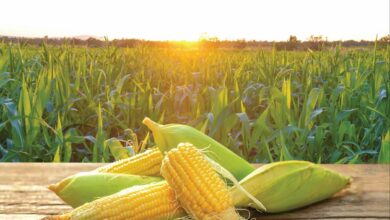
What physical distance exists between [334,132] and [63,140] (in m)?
1.42

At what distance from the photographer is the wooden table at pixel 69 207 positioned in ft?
4.39

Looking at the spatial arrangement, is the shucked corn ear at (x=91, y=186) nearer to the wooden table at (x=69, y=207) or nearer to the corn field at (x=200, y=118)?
the wooden table at (x=69, y=207)

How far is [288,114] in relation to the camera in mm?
2752

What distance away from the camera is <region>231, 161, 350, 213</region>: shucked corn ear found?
1.23 m

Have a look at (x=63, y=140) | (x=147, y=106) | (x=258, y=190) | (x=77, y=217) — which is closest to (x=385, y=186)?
(x=258, y=190)

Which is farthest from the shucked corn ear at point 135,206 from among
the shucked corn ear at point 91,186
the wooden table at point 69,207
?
the wooden table at point 69,207

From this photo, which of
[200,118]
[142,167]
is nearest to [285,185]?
[142,167]

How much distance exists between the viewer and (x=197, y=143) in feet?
4.44

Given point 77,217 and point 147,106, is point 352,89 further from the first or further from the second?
point 77,217

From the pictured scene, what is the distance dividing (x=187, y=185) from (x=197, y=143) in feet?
0.90

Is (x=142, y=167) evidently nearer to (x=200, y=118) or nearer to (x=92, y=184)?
(x=92, y=184)

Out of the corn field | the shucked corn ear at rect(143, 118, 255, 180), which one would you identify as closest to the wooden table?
the shucked corn ear at rect(143, 118, 255, 180)

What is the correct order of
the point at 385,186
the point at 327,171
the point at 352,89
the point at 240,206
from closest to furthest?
1. the point at 240,206
2. the point at 327,171
3. the point at 385,186
4. the point at 352,89

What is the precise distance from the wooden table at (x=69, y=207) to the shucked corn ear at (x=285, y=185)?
4 cm
